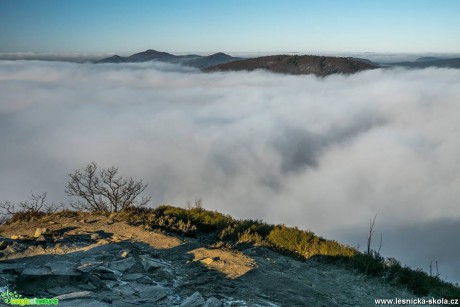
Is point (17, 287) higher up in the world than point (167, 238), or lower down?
higher up

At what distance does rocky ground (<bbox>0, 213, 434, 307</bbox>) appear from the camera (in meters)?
6.04

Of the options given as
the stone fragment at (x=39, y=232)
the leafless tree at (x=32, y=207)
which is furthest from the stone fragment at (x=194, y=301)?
the leafless tree at (x=32, y=207)

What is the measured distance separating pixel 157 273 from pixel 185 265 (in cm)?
79

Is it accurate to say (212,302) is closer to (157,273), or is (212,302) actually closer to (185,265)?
(157,273)

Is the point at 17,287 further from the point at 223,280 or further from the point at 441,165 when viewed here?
the point at 441,165

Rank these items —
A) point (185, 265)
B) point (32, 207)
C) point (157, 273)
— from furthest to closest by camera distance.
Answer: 1. point (32, 207)
2. point (185, 265)
3. point (157, 273)

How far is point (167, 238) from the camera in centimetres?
944

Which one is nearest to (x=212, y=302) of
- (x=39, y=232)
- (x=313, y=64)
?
(x=39, y=232)

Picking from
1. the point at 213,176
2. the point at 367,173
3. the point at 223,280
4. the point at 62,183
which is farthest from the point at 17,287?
the point at 367,173

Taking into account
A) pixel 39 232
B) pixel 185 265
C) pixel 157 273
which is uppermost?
pixel 39 232

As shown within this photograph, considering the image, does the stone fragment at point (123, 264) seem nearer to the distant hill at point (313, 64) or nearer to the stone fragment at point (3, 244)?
the stone fragment at point (3, 244)

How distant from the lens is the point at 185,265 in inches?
→ 309

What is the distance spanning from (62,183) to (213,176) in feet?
196

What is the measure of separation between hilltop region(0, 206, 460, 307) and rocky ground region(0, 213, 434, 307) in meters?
0.02
